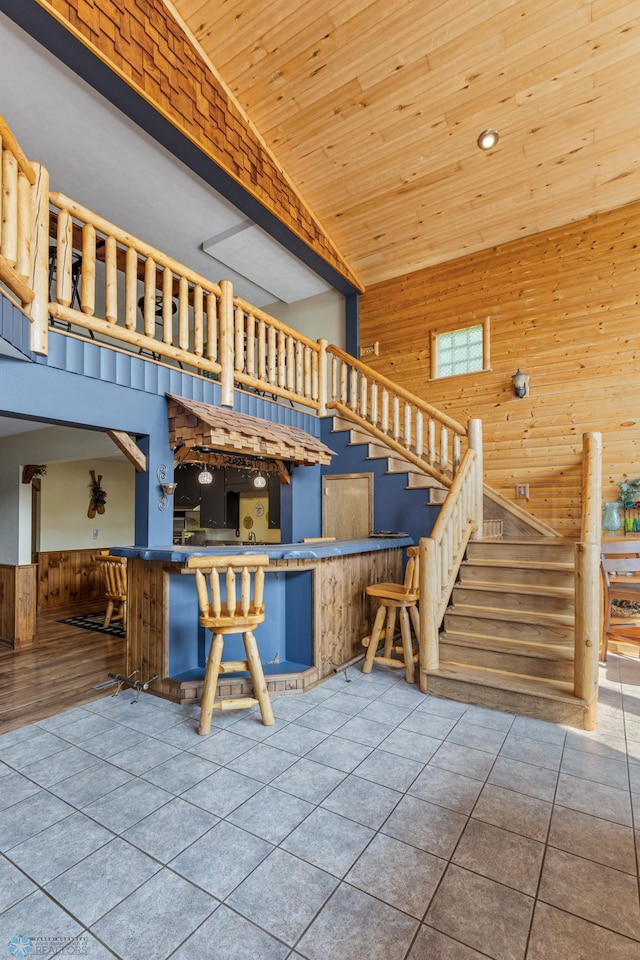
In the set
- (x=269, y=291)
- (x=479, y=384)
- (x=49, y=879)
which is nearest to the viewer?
(x=49, y=879)

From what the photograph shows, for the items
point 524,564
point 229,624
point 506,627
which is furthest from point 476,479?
point 229,624

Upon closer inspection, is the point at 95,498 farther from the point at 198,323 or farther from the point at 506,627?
the point at 506,627

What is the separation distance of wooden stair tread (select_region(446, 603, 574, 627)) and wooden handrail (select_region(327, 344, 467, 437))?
1903mm

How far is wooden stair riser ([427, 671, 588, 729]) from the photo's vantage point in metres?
3.09

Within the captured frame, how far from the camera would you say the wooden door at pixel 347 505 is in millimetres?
5867

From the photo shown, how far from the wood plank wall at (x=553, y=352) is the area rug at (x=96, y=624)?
5419 millimetres

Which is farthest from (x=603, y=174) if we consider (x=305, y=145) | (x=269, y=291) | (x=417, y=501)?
(x=269, y=291)

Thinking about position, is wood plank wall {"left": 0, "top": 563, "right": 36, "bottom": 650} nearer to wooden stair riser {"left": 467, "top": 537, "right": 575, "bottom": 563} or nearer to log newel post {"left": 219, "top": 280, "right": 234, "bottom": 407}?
log newel post {"left": 219, "top": 280, "right": 234, "bottom": 407}

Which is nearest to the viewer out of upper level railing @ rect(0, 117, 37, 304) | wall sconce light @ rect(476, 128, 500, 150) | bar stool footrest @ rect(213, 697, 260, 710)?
upper level railing @ rect(0, 117, 37, 304)

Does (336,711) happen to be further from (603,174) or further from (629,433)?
(603,174)

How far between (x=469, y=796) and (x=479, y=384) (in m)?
5.34

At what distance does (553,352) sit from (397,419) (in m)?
2.23

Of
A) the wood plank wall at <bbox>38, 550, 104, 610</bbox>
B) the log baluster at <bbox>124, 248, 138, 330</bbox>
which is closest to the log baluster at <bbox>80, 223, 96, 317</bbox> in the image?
the log baluster at <bbox>124, 248, 138, 330</bbox>

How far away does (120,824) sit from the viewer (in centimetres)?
211
